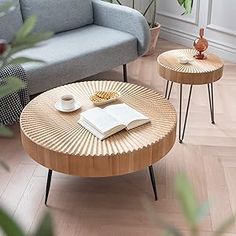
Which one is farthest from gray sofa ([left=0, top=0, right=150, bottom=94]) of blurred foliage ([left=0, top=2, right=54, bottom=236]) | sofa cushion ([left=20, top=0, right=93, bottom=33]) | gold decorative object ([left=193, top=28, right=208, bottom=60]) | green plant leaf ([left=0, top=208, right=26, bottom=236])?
green plant leaf ([left=0, top=208, right=26, bottom=236])

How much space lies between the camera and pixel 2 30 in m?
2.59

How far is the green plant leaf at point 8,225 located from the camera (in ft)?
1.14

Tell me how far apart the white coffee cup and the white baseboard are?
1.87 m

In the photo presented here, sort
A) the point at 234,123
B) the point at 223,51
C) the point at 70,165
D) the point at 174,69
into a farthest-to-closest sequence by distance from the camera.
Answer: the point at 223,51, the point at 234,123, the point at 174,69, the point at 70,165

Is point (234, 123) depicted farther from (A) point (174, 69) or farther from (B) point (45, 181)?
(B) point (45, 181)

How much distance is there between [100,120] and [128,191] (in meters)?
0.38

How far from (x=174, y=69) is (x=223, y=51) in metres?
1.37

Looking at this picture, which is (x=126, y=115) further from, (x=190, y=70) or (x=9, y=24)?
(x=9, y=24)

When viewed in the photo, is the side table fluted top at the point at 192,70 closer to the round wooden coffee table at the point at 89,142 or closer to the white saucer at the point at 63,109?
the round wooden coffee table at the point at 89,142

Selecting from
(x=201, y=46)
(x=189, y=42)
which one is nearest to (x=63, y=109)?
(x=201, y=46)

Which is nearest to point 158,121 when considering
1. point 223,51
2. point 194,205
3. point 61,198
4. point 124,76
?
point 61,198

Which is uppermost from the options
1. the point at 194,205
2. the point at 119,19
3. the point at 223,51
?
the point at 194,205

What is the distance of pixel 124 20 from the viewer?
2875 mm

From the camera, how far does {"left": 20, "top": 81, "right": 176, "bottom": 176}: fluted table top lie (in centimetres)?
160
